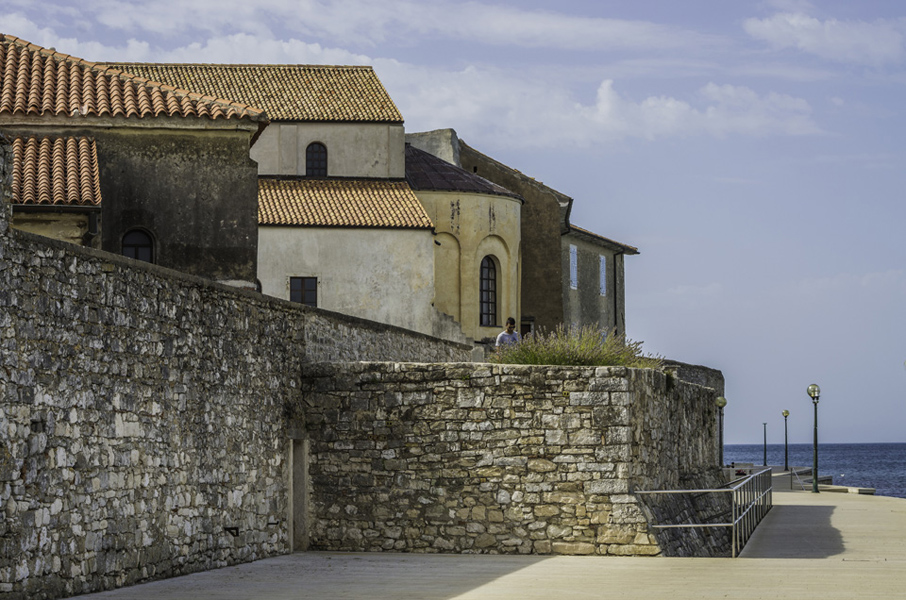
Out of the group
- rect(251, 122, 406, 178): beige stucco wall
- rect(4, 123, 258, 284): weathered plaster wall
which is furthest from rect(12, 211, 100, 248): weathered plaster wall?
rect(251, 122, 406, 178): beige stucco wall

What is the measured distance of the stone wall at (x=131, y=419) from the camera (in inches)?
431

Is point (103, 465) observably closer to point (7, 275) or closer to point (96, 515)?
point (96, 515)

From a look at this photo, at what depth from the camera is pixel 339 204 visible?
128ft

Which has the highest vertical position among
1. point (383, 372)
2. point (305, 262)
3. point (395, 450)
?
point (305, 262)

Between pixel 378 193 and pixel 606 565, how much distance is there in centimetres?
2654

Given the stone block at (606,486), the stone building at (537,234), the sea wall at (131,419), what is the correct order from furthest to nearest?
the stone building at (537,234)
the stone block at (606,486)
the sea wall at (131,419)

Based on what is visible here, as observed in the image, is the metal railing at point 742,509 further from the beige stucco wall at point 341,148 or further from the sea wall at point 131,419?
the beige stucco wall at point 341,148

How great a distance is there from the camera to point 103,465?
12289 millimetres

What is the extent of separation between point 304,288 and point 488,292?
806 centimetres

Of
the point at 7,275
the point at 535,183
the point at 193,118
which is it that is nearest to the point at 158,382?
the point at 7,275

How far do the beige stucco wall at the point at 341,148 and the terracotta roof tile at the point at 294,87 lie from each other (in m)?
0.30

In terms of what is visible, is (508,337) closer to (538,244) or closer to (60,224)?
(60,224)

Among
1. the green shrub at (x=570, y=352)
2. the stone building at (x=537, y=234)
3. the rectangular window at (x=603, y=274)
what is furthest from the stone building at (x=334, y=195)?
the green shrub at (x=570, y=352)

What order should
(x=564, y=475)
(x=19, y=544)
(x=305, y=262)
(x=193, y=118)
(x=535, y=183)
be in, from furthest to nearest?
1. (x=535, y=183)
2. (x=305, y=262)
3. (x=193, y=118)
4. (x=564, y=475)
5. (x=19, y=544)
